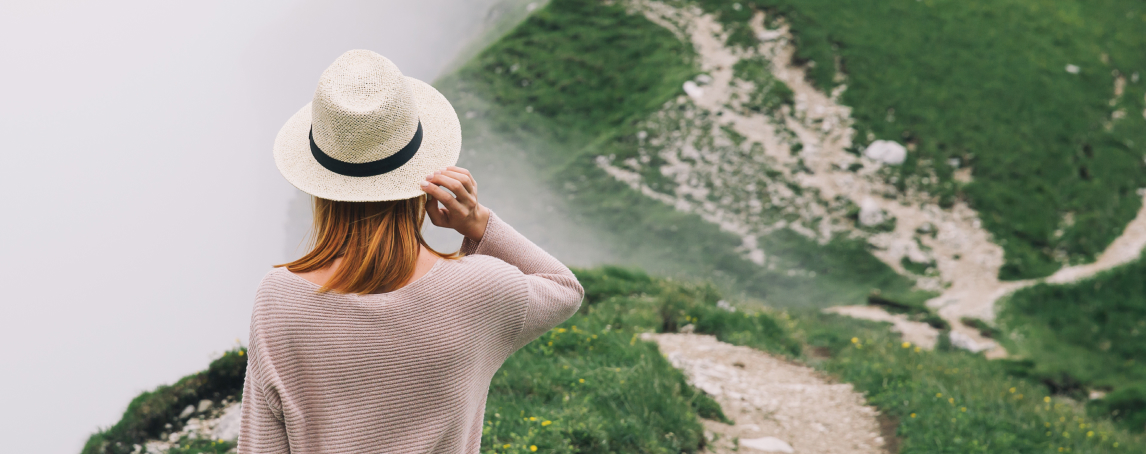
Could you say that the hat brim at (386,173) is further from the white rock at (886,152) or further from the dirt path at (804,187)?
the white rock at (886,152)

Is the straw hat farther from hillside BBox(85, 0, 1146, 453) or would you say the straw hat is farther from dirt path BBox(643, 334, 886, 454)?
dirt path BBox(643, 334, 886, 454)

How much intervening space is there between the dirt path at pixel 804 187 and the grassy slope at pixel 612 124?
75cm

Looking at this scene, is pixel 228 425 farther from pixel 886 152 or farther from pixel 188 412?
pixel 886 152

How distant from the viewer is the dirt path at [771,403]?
6.45 meters

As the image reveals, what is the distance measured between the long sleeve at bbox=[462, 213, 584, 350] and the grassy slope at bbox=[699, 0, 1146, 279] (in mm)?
24989

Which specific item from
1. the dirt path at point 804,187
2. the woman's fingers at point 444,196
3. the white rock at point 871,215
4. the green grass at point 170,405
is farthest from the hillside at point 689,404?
the white rock at point 871,215

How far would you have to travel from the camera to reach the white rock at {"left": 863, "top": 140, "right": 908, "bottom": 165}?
88.8 ft

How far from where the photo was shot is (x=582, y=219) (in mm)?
26703

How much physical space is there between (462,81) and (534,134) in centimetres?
459

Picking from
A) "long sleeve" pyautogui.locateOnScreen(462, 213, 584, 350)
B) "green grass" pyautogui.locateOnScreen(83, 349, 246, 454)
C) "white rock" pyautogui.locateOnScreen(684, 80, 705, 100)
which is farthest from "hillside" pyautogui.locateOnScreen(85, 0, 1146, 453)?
"long sleeve" pyautogui.locateOnScreen(462, 213, 584, 350)

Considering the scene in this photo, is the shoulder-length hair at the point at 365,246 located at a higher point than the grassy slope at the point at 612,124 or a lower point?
higher

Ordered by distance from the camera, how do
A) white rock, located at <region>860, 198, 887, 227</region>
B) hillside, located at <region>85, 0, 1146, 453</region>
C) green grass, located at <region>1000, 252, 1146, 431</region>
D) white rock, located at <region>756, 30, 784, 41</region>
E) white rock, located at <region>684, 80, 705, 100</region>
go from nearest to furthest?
hillside, located at <region>85, 0, 1146, 453</region> < green grass, located at <region>1000, 252, 1146, 431</region> < white rock, located at <region>860, 198, 887, 227</region> < white rock, located at <region>684, 80, 705, 100</region> < white rock, located at <region>756, 30, 784, 41</region>

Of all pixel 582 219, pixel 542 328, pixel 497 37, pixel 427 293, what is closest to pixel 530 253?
pixel 542 328

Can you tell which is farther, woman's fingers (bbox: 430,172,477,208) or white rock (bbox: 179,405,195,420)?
white rock (bbox: 179,405,195,420)
